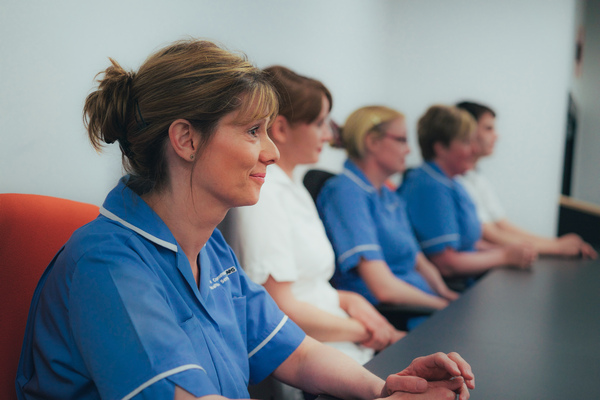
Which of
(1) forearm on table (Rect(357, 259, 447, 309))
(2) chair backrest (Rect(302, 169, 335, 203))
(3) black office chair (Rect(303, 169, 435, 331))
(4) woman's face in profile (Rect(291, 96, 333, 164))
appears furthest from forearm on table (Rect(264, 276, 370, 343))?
(2) chair backrest (Rect(302, 169, 335, 203))

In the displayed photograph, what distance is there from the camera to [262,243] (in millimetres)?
1478

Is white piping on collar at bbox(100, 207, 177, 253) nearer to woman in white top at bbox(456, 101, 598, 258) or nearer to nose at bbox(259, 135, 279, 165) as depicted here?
nose at bbox(259, 135, 279, 165)

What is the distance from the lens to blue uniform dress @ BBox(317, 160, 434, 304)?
A: 205 centimetres

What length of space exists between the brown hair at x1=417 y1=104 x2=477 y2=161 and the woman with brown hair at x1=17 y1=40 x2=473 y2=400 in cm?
199

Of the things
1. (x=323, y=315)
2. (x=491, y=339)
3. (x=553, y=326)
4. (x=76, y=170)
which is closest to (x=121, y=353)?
(x=76, y=170)

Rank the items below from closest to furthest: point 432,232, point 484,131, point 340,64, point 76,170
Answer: point 76,170 < point 432,232 < point 340,64 < point 484,131

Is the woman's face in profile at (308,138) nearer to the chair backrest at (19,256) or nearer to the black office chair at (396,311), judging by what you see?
the black office chair at (396,311)

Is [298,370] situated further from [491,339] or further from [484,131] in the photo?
[484,131]

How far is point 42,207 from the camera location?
3.37 ft

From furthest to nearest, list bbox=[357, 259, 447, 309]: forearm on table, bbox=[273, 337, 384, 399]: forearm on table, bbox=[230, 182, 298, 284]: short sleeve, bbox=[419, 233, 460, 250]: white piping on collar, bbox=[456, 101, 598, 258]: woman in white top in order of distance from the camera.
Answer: bbox=[456, 101, 598, 258]: woman in white top < bbox=[419, 233, 460, 250]: white piping on collar < bbox=[357, 259, 447, 309]: forearm on table < bbox=[230, 182, 298, 284]: short sleeve < bbox=[273, 337, 384, 399]: forearm on table

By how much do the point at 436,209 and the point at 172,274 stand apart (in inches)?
76.0

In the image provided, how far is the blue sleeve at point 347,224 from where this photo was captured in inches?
80.4

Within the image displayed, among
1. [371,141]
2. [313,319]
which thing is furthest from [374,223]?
[313,319]

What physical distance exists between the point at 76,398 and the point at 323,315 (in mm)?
845
